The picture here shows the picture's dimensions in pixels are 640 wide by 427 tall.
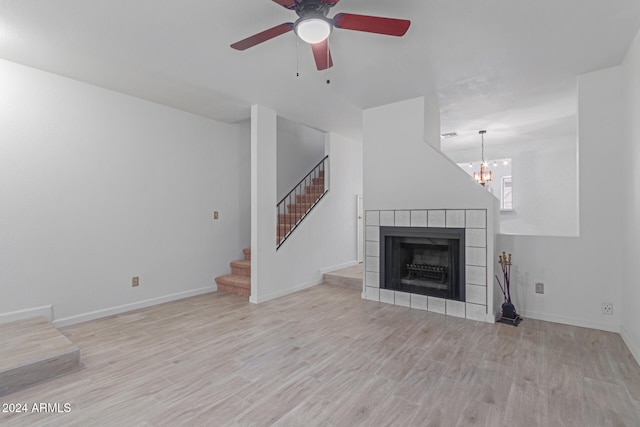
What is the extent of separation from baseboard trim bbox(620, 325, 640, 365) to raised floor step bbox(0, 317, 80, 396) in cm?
454

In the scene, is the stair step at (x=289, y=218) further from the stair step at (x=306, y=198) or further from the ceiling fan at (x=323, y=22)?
the ceiling fan at (x=323, y=22)

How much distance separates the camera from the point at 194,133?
470cm

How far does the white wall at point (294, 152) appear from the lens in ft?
21.0

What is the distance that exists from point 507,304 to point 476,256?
62 cm

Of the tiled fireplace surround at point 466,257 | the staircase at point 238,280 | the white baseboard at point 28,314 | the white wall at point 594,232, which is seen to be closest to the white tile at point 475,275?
the tiled fireplace surround at point 466,257

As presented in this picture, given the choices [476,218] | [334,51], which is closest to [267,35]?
[334,51]

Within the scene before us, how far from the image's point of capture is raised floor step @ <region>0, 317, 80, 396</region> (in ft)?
7.19

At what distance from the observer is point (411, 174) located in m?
4.16

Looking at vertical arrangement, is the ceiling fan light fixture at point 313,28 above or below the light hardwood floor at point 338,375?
above

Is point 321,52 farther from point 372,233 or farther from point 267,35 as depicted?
point 372,233

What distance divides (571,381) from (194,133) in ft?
16.6

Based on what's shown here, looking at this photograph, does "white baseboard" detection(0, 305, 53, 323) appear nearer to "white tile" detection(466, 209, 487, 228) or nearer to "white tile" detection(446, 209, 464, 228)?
"white tile" detection(446, 209, 464, 228)

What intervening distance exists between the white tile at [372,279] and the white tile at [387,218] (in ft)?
2.38

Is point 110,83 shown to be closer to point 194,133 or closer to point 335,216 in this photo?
point 194,133
